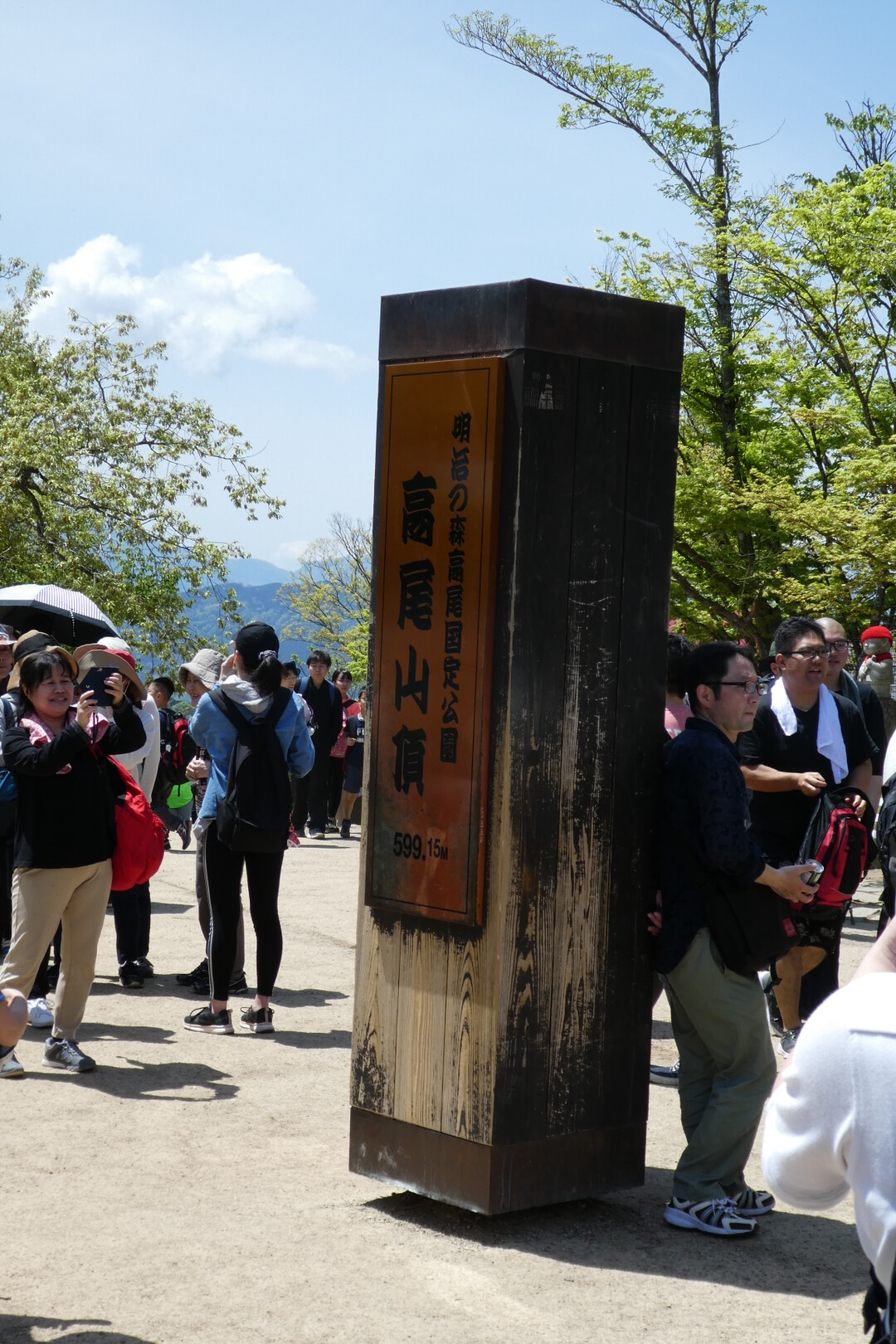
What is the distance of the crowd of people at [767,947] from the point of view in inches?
70.9

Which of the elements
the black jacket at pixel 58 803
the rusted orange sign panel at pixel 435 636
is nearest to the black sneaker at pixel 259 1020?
the black jacket at pixel 58 803

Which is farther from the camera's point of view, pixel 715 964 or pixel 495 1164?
pixel 715 964

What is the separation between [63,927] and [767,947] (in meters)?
3.07

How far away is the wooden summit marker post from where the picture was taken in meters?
3.94

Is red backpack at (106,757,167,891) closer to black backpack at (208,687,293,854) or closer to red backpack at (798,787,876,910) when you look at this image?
black backpack at (208,687,293,854)

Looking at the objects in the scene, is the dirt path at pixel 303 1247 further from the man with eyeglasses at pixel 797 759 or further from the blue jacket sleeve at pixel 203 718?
the blue jacket sleeve at pixel 203 718

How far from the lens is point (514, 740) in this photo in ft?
12.9

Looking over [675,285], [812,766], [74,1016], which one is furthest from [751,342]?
[74,1016]

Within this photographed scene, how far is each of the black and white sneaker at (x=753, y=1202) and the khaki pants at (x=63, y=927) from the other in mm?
2789

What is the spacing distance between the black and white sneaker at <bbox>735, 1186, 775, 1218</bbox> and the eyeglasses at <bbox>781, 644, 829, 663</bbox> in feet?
8.13

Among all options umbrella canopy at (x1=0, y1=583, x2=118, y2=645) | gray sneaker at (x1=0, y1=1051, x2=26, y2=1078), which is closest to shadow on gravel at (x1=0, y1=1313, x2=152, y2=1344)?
gray sneaker at (x1=0, y1=1051, x2=26, y2=1078)

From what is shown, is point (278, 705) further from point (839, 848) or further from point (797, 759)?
point (839, 848)

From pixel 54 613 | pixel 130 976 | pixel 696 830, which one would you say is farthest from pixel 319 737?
pixel 696 830

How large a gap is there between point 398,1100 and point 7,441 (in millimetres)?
21869
